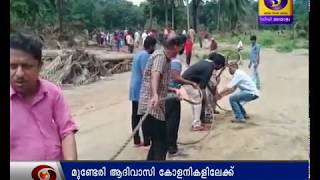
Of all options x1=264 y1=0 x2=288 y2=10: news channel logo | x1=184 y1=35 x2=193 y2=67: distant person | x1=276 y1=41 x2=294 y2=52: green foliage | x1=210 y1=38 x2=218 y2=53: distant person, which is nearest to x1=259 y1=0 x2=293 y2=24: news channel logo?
x1=264 y1=0 x2=288 y2=10: news channel logo

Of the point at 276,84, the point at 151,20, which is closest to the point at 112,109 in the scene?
the point at 151,20

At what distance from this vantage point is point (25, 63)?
→ 2.30 metres

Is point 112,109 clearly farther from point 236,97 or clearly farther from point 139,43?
point 236,97

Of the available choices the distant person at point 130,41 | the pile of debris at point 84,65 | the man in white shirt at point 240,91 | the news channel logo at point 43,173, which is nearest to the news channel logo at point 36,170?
the news channel logo at point 43,173

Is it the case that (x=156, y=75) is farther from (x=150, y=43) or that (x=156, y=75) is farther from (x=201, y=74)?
(x=201, y=74)

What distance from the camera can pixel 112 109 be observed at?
375 centimetres

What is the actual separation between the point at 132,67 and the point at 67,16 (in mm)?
833

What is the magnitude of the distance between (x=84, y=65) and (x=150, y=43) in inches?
32.4

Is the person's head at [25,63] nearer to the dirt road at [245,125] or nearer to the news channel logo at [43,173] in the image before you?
the news channel logo at [43,173]

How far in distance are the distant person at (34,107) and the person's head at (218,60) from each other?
5.95ft

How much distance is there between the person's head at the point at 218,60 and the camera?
400cm

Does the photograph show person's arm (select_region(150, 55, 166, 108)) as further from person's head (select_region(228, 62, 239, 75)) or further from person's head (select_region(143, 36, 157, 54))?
person's head (select_region(228, 62, 239, 75))

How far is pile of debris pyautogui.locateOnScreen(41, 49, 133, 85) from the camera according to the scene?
152 inches
